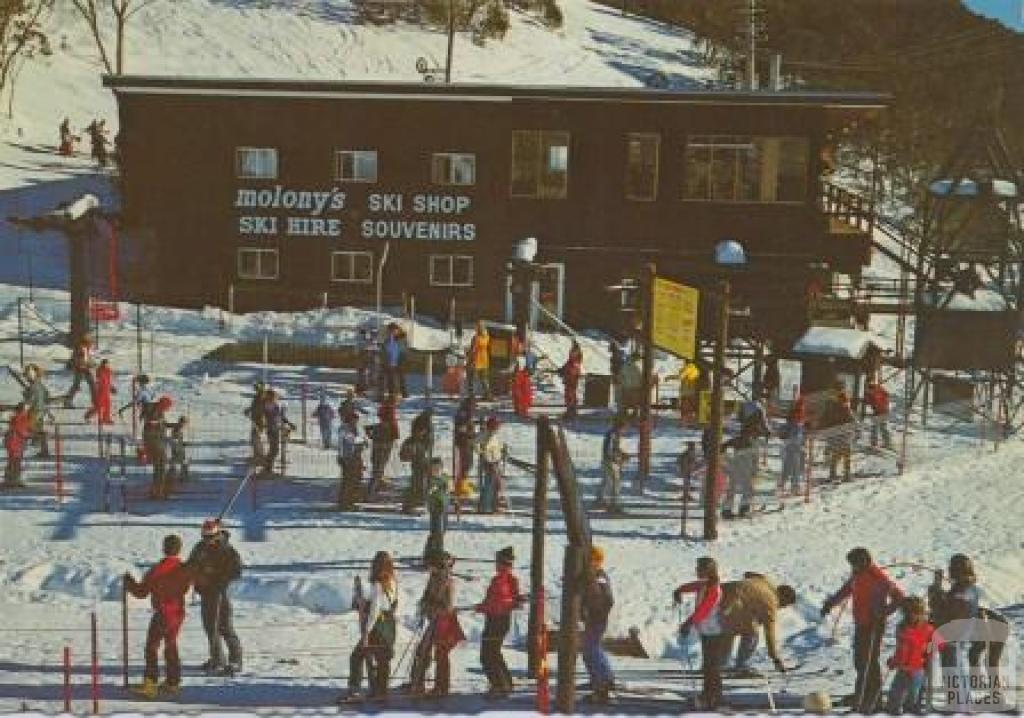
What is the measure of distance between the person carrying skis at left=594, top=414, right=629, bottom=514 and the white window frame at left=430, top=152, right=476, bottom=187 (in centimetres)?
1182

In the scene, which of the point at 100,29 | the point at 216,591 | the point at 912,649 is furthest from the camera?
the point at 100,29

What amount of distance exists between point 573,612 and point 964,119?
2894 cm

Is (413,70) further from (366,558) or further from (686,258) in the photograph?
(366,558)

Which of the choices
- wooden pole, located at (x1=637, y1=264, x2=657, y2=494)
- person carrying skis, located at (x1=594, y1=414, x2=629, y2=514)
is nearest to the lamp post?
person carrying skis, located at (x1=594, y1=414, x2=629, y2=514)

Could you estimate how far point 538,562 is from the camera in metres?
11.8

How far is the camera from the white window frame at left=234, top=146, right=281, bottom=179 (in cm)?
2730

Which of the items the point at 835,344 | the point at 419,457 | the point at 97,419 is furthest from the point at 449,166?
the point at 419,457

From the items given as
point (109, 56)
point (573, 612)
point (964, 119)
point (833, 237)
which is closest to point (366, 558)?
point (573, 612)

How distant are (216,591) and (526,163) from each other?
17.5 meters

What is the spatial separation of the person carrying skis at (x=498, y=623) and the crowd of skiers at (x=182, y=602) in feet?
7.68

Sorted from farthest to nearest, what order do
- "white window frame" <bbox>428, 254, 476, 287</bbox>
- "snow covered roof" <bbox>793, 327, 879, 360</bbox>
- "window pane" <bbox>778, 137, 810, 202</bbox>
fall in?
"white window frame" <bbox>428, 254, 476, 287</bbox>
"window pane" <bbox>778, 137, 810, 202</bbox>
"snow covered roof" <bbox>793, 327, 879, 360</bbox>

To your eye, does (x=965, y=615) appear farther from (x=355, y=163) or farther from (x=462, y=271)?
(x=355, y=163)

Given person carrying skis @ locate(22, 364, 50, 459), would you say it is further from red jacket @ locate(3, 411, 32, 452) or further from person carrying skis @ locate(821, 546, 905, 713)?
person carrying skis @ locate(821, 546, 905, 713)

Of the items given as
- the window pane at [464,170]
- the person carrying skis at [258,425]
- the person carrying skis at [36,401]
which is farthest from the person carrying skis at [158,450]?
the window pane at [464,170]
